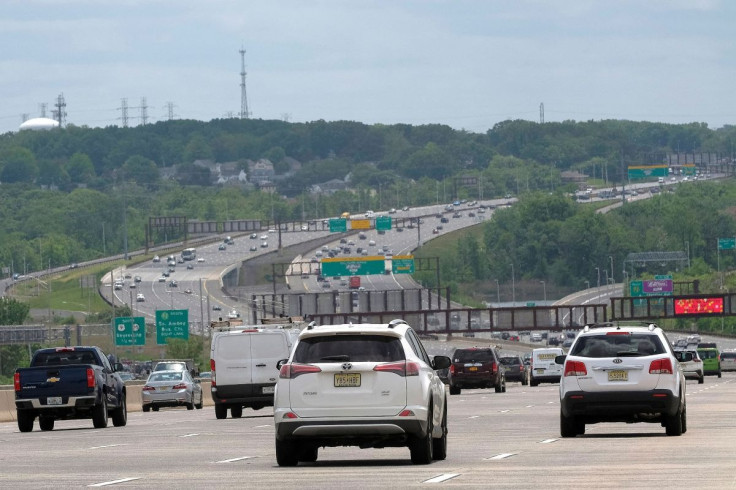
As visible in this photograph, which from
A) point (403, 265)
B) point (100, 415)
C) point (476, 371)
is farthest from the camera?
point (403, 265)

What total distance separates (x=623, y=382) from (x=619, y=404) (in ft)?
1.15

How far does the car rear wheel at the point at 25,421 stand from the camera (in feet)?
127

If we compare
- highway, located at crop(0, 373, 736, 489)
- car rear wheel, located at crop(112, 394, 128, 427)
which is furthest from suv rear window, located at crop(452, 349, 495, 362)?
highway, located at crop(0, 373, 736, 489)

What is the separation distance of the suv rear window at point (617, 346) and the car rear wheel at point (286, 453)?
780 cm

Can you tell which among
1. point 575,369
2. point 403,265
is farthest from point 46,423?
point 403,265

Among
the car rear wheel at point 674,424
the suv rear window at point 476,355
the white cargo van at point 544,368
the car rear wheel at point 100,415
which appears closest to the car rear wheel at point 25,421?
the car rear wheel at point 100,415

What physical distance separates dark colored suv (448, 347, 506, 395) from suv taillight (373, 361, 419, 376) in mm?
39371

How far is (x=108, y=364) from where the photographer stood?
40.2m

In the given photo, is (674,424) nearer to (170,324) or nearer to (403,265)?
(170,324)

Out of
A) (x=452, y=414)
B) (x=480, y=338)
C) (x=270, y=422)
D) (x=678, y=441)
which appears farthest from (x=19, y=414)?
(x=480, y=338)

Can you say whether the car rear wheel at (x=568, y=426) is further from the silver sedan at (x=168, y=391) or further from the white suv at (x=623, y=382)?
the silver sedan at (x=168, y=391)

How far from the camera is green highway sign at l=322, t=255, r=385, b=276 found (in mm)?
159125

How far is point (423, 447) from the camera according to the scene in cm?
2269

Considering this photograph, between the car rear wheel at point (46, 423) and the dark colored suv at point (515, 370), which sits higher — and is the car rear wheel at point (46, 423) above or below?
above
